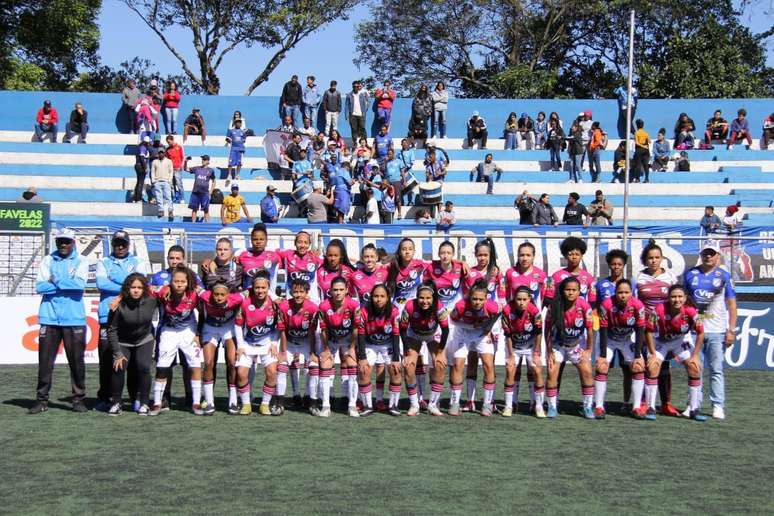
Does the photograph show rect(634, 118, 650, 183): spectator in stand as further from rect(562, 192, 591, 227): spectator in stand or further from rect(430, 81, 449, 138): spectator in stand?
rect(430, 81, 449, 138): spectator in stand

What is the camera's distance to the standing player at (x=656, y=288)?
438 inches

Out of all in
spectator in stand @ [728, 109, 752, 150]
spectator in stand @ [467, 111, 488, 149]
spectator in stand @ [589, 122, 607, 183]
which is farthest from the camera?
spectator in stand @ [728, 109, 752, 150]

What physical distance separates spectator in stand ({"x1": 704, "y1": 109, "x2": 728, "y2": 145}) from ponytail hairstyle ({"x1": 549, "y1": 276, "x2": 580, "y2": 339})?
19458 millimetres

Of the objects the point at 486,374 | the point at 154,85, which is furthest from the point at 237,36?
the point at 486,374

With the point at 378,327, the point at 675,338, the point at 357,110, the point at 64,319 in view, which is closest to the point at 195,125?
the point at 357,110

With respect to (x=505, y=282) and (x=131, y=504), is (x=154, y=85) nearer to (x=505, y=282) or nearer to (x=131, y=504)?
(x=505, y=282)

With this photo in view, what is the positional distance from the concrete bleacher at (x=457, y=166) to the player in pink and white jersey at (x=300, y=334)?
1409 centimetres

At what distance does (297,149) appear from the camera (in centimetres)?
2483

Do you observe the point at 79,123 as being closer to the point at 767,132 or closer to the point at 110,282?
the point at 110,282

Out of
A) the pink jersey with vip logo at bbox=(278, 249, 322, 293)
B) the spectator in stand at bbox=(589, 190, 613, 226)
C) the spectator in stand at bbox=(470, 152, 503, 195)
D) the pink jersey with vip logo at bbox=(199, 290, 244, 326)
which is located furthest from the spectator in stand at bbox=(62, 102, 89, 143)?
the pink jersey with vip logo at bbox=(199, 290, 244, 326)

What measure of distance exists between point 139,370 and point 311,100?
17600 mm

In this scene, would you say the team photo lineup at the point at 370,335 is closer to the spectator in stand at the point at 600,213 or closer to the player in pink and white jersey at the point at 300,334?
the player in pink and white jersey at the point at 300,334

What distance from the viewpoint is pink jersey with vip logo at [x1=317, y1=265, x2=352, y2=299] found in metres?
11.9

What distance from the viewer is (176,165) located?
24.8 m
